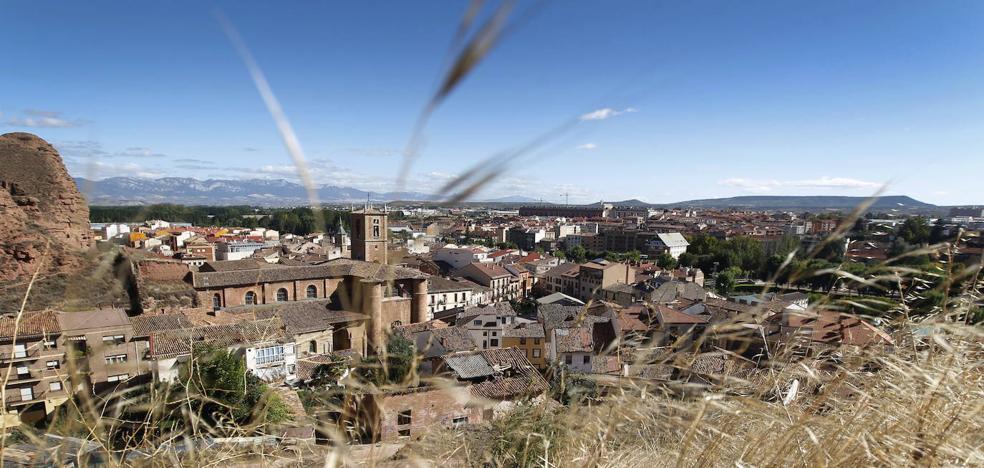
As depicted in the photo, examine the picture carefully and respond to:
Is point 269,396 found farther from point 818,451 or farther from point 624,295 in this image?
point 624,295

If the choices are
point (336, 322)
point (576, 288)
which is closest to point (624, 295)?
point (576, 288)

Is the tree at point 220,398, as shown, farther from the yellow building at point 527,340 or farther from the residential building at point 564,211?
the residential building at point 564,211

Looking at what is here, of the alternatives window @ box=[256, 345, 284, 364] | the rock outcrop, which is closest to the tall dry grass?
window @ box=[256, 345, 284, 364]

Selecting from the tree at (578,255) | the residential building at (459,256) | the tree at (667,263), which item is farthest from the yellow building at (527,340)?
the tree at (578,255)

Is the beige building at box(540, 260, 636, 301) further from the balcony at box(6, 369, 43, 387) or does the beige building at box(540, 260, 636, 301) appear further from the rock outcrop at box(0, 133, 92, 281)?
the balcony at box(6, 369, 43, 387)

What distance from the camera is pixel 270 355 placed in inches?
456

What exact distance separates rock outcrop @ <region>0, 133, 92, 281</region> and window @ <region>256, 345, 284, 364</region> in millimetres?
5729

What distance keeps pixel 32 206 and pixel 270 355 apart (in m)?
12.1

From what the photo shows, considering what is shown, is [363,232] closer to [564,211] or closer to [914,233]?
[914,233]

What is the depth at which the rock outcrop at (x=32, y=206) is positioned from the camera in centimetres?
1365

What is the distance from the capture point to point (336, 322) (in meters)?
16.8

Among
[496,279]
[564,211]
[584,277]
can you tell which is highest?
[564,211]

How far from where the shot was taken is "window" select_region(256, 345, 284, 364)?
11.4 metres

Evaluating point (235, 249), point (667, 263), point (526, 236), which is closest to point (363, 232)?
point (235, 249)
